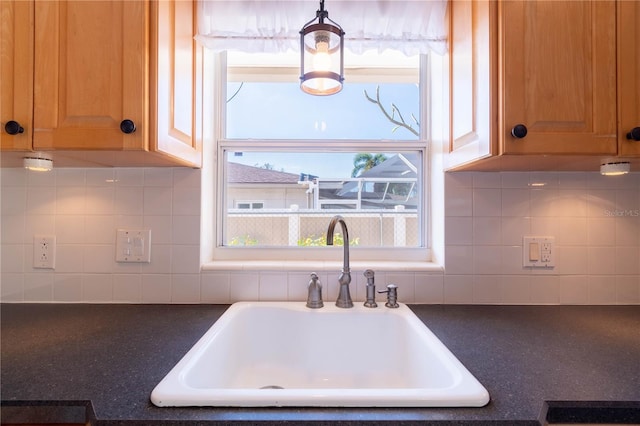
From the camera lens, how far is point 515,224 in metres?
1.19

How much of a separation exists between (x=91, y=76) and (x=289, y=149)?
2.37 feet

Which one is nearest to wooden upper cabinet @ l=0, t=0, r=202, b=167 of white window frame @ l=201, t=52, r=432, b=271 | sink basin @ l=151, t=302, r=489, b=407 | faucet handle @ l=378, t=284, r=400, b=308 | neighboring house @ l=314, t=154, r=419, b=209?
white window frame @ l=201, t=52, r=432, b=271

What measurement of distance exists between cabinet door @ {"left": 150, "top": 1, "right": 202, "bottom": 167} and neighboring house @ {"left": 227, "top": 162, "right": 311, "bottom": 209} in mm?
230

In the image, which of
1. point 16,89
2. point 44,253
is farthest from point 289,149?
point 44,253

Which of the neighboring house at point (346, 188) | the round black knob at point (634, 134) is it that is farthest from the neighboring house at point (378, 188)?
the round black knob at point (634, 134)

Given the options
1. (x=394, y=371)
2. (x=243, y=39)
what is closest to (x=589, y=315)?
(x=394, y=371)

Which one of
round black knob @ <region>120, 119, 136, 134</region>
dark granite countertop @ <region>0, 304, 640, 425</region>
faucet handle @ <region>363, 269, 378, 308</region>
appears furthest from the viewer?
faucet handle @ <region>363, 269, 378, 308</region>

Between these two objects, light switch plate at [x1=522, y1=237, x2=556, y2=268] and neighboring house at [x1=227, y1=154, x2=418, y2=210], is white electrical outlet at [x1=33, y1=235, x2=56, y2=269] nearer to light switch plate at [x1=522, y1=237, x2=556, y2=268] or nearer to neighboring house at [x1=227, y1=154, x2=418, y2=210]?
neighboring house at [x1=227, y1=154, x2=418, y2=210]

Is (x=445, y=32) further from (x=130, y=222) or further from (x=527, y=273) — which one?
(x=130, y=222)

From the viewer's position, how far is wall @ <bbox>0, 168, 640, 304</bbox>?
1.17m

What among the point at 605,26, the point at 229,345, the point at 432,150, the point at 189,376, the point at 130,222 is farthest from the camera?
the point at 432,150

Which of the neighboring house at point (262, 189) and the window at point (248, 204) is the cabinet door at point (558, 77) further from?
the window at point (248, 204)

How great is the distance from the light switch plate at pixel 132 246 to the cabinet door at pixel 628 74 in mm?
1504

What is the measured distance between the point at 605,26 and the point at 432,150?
616 millimetres
